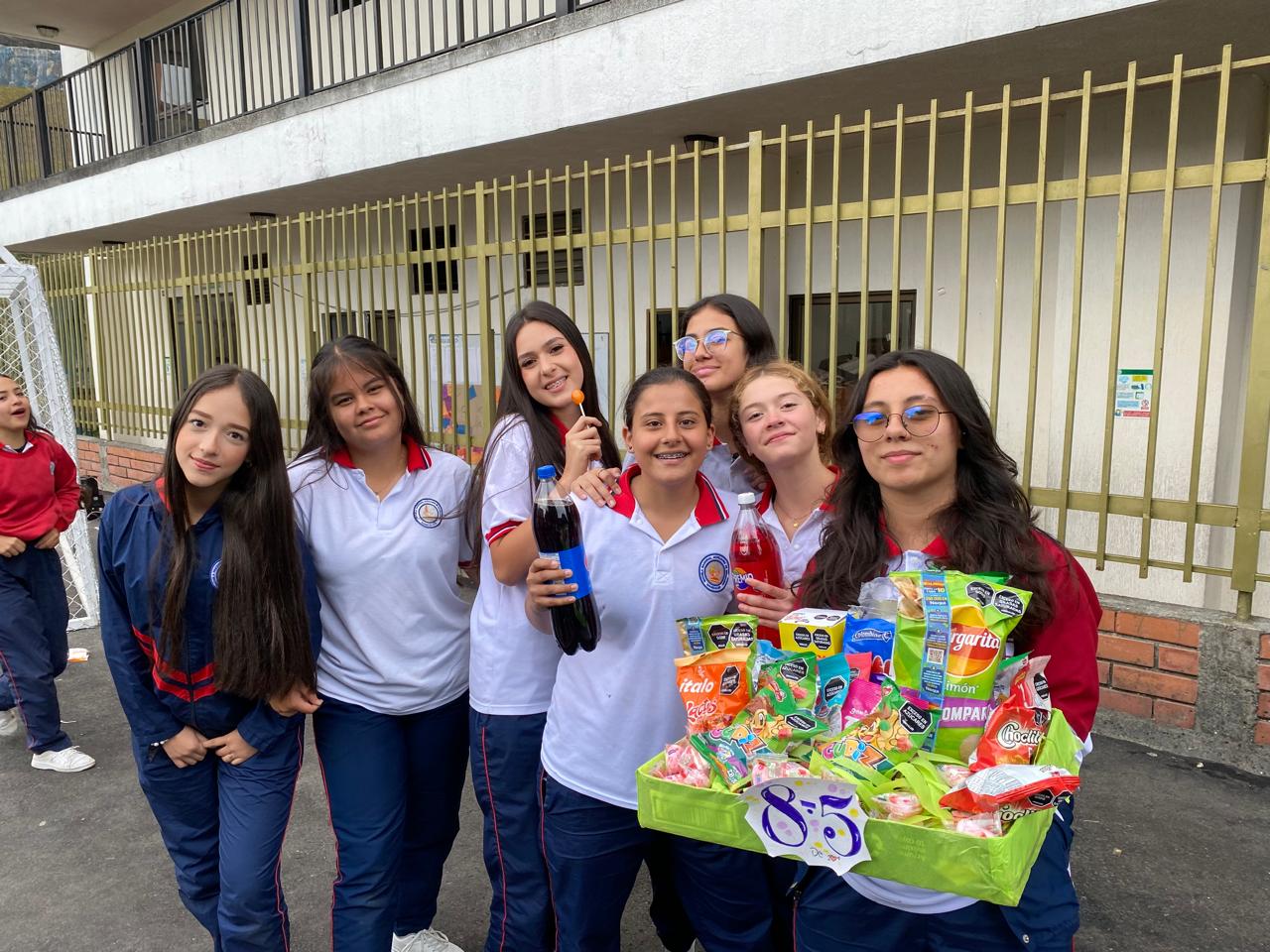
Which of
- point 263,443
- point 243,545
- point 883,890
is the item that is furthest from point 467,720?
point 883,890

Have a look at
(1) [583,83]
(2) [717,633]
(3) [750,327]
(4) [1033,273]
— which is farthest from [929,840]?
(1) [583,83]

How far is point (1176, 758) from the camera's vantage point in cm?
412

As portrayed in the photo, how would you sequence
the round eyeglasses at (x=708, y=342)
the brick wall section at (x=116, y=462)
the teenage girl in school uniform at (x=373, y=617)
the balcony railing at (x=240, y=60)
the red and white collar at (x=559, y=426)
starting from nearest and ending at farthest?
the teenage girl in school uniform at (x=373, y=617) < the red and white collar at (x=559, y=426) < the round eyeglasses at (x=708, y=342) < the balcony railing at (x=240, y=60) < the brick wall section at (x=116, y=462)

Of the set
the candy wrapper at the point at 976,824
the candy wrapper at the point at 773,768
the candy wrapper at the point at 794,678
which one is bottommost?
the candy wrapper at the point at 976,824

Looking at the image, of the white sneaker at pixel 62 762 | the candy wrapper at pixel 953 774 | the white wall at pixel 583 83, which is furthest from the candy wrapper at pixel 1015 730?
the white sneaker at pixel 62 762

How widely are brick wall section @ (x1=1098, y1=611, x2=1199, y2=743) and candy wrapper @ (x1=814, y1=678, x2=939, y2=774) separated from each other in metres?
3.21

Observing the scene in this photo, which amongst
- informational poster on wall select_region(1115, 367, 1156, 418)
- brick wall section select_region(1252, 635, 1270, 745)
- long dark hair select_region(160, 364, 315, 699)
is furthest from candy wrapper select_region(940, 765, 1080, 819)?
informational poster on wall select_region(1115, 367, 1156, 418)

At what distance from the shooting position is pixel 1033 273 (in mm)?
4668

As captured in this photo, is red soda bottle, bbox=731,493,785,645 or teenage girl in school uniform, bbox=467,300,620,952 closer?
red soda bottle, bbox=731,493,785,645

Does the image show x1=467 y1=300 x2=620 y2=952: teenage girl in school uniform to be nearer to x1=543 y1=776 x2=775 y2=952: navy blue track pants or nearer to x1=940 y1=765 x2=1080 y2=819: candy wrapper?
x1=543 y1=776 x2=775 y2=952: navy blue track pants

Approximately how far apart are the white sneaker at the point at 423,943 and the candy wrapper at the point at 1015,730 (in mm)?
2023

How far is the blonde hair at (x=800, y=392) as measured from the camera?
227 centimetres

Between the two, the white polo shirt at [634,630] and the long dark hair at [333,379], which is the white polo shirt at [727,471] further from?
the long dark hair at [333,379]

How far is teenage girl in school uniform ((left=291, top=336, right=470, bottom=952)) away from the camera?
248 centimetres
